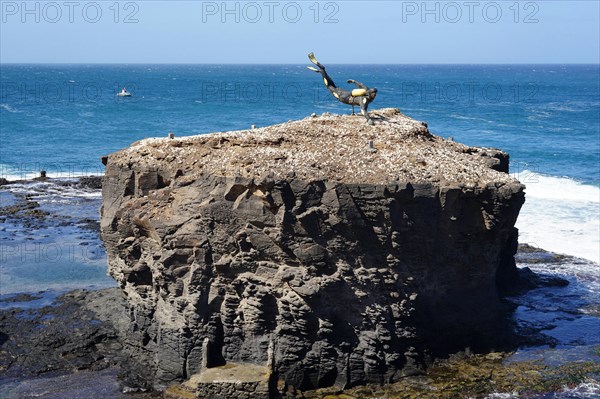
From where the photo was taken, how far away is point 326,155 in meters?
26.4

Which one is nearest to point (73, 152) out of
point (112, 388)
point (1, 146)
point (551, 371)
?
point (1, 146)

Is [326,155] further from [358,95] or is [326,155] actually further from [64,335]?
[64,335]

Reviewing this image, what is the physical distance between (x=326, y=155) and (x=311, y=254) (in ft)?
11.5

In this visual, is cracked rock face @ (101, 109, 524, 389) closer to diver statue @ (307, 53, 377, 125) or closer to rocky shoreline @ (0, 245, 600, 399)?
rocky shoreline @ (0, 245, 600, 399)

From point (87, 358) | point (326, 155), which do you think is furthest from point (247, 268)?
point (87, 358)

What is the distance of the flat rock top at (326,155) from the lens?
84.0 ft

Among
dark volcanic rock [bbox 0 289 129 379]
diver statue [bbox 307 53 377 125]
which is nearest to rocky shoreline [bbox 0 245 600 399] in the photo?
dark volcanic rock [bbox 0 289 129 379]

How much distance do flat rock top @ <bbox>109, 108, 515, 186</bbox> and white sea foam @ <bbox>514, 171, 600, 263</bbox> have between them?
15.1 m

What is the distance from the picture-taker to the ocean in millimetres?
37375

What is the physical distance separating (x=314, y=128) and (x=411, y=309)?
23.4ft

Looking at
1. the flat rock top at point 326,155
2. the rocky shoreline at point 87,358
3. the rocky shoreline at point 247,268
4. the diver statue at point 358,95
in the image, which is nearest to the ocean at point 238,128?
the rocky shoreline at point 87,358

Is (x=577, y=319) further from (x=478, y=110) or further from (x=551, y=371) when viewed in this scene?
(x=478, y=110)

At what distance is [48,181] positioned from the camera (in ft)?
195

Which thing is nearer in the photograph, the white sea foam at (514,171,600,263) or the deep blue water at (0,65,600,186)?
the white sea foam at (514,171,600,263)
